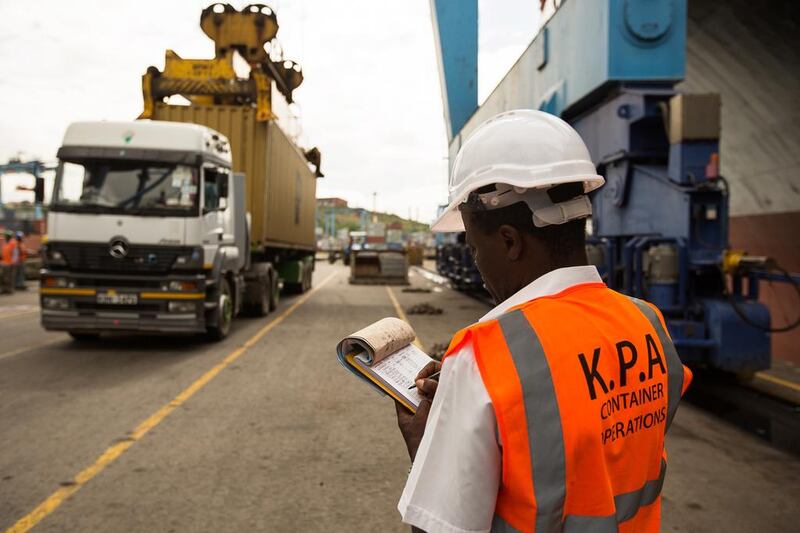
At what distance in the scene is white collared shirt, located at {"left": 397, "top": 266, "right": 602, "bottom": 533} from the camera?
1.08 m

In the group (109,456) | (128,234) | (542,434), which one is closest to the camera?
(542,434)

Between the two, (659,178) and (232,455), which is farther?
(659,178)

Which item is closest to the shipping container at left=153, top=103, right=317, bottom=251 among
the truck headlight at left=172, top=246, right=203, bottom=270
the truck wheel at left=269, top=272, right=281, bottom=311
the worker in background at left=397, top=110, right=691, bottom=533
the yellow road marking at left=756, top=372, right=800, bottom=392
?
the truck wheel at left=269, top=272, right=281, bottom=311

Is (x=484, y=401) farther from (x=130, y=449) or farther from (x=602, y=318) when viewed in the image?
(x=130, y=449)

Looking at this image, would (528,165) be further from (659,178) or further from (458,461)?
(659,178)

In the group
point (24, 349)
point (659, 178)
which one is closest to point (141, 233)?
point (24, 349)

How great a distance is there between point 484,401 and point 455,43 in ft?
61.8

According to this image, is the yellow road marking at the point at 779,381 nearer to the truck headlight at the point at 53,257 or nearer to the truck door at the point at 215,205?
the truck door at the point at 215,205

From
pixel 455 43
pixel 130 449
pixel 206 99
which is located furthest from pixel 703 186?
pixel 455 43

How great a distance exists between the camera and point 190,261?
8.77 metres

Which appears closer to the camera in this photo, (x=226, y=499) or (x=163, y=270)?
(x=226, y=499)

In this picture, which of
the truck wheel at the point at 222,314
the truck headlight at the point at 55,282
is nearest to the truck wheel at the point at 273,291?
the truck wheel at the point at 222,314

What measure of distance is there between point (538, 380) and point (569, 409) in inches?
3.1

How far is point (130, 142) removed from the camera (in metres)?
8.78
